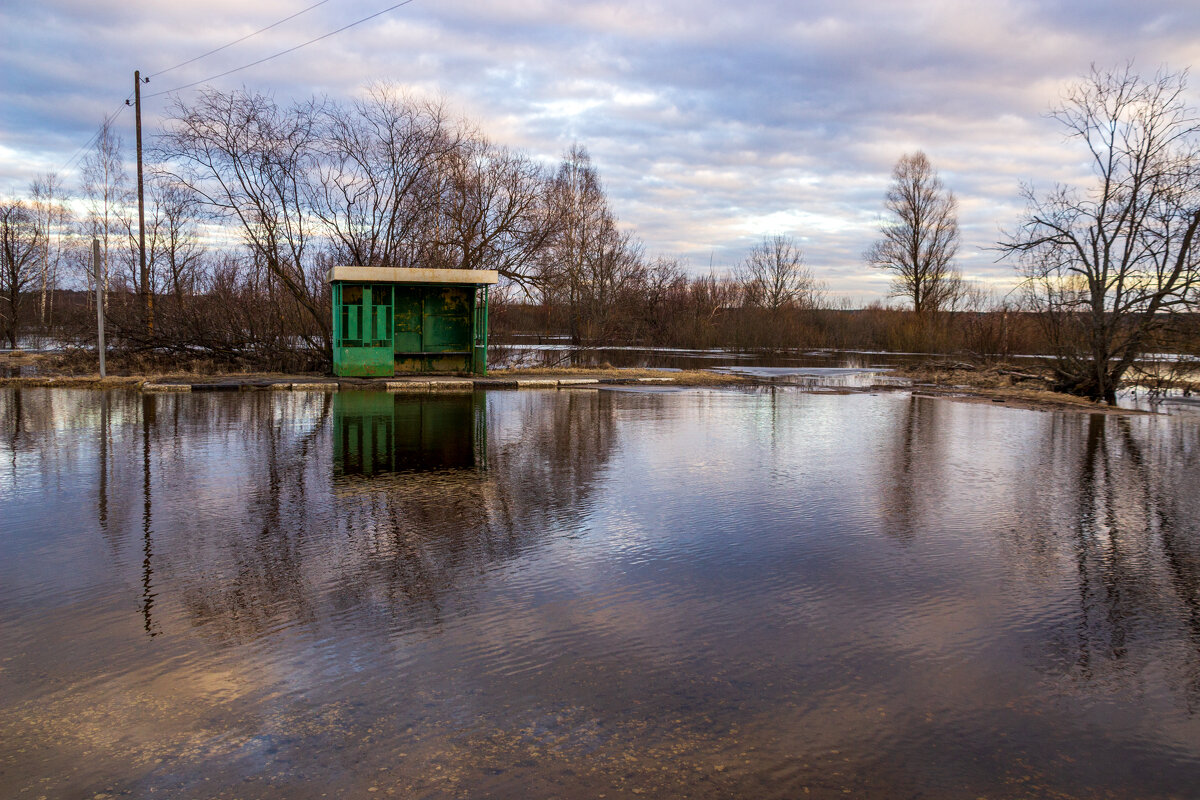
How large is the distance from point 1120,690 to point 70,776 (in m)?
4.57

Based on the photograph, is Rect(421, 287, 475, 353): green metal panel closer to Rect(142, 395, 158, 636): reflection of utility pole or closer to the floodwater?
Rect(142, 395, 158, 636): reflection of utility pole

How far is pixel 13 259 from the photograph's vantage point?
134ft

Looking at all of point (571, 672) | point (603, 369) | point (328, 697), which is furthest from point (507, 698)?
point (603, 369)

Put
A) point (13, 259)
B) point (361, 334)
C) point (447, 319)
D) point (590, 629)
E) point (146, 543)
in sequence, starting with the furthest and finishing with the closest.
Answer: point (13, 259), point (447, 319), point (361, 334), point (146, 543), point (590, 629)

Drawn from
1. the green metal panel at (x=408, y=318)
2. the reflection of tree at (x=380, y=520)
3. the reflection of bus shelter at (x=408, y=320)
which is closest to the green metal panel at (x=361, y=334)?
the reflection of bus shelter at (x=408, y=320)

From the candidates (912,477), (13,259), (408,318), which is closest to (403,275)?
(408,318)

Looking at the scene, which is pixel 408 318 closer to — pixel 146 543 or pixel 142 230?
pixel 142 230

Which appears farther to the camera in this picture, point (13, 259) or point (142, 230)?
point (13, 259)

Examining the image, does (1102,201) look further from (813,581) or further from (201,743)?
(201,743)

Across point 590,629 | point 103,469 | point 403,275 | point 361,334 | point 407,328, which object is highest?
point 403,275

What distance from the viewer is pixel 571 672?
4.01m

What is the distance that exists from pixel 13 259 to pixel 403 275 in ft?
102

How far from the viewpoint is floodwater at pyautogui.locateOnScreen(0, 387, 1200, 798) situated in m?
3.20

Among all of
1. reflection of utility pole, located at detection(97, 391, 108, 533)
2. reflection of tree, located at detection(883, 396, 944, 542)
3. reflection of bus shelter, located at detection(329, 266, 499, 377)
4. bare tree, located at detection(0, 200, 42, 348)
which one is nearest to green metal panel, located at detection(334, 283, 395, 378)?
reflection of bus shelter, located at detection(329, 266, 499, 377)
